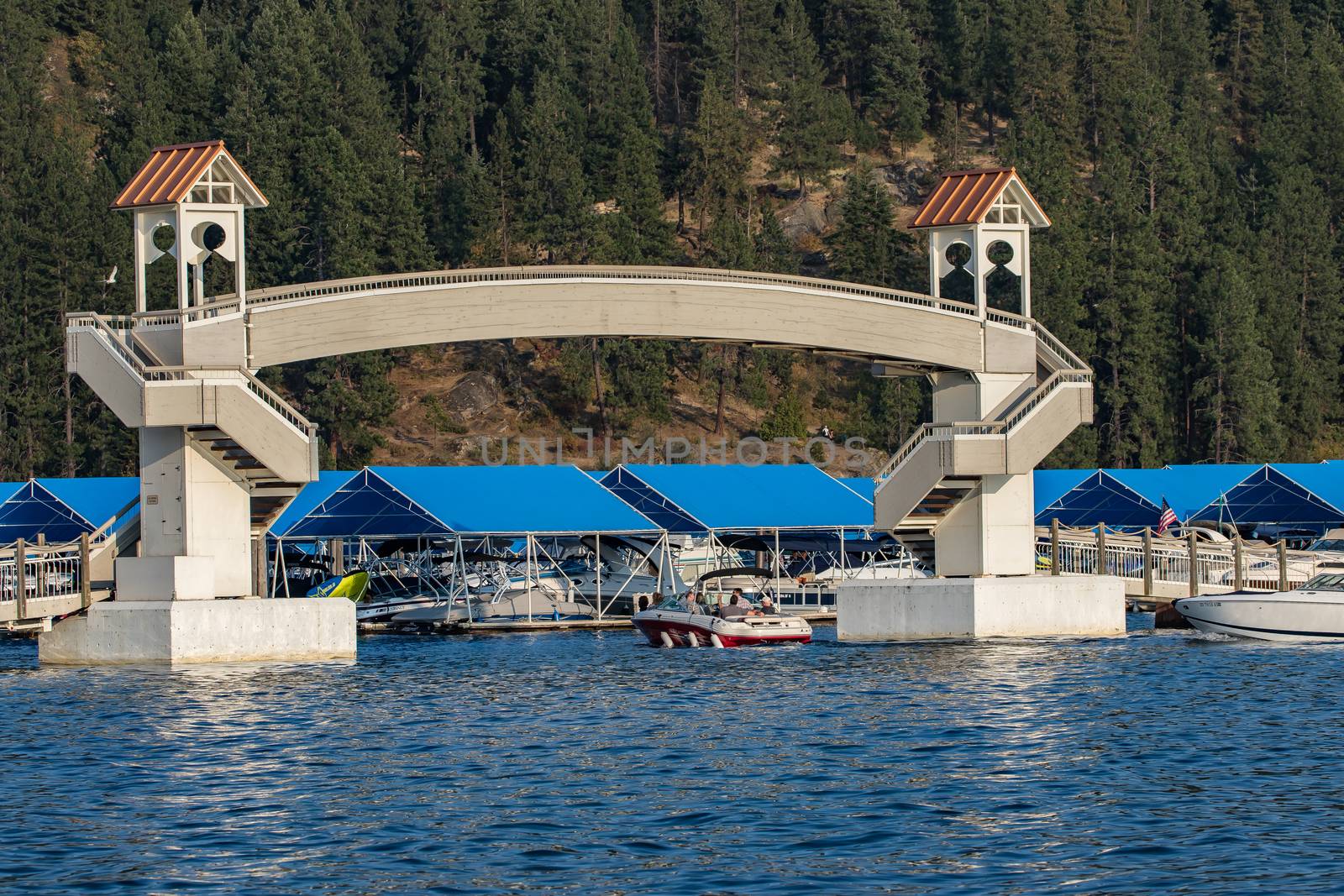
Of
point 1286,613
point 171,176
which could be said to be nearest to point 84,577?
point 171,176

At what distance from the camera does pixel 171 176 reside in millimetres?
49469

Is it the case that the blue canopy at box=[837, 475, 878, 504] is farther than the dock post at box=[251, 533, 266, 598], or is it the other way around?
the blue canopy at box=[837, 475, 878, 504]

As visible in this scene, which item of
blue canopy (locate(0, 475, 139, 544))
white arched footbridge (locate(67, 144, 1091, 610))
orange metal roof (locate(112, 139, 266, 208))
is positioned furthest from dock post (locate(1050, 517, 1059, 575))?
blue canopy (locate(0, 475, 139, 544))

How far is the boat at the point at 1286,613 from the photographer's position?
5200 centimetres

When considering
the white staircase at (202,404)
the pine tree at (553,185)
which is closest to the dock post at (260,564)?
the white staircase at (202,404)

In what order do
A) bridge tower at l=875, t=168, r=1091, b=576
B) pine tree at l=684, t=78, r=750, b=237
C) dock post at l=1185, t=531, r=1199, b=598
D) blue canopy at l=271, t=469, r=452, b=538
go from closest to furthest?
bridge tower at l=875, t=168, r=1091, b=576 → dock post at l=1185, t=531, r=1199, b=598 → blue canopy at l=271, t=469, r=452, b=538 → pine tree at l=684, t=78, r=750, b=237

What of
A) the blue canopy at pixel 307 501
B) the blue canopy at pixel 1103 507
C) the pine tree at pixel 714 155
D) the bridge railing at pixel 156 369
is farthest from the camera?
the pine tree at pixel 714 155

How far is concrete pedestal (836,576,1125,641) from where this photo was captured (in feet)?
171

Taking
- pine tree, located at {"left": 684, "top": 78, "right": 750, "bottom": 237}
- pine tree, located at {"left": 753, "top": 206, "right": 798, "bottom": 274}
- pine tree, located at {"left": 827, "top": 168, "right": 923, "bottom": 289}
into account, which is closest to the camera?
pine tree, located at {"left": 827, "top": 168, "right": 923, "bottom": 289}

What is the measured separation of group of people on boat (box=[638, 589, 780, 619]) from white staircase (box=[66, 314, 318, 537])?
43.3ft

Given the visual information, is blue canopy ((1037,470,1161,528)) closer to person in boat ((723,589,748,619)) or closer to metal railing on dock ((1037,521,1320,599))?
metal railing on dock ((1037,521,1320,599))

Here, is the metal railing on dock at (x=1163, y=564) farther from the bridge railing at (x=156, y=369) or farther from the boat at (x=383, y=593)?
the bridge railing at (x=156, y=369)

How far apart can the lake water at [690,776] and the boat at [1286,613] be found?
2.74 feet

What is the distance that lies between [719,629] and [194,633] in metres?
15.7
